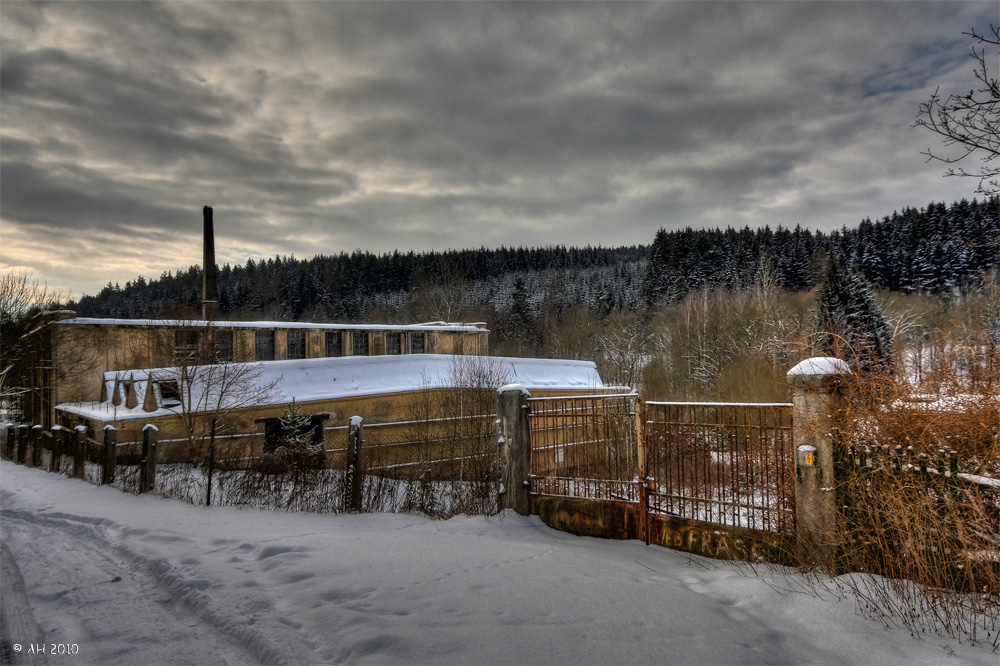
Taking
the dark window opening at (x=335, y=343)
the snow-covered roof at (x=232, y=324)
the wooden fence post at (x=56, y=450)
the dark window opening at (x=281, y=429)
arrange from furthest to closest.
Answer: the dark window opening at (x=335, y=343) → the dark window opening at (x=281, y=429) → the snow-covered roof at (x=232, y=324) → the wooden fence post at (x=56, y=450)

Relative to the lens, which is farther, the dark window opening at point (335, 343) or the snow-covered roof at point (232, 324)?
the dark window opening at point (335, 343)

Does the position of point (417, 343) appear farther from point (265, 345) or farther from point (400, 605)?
point (400, 605)

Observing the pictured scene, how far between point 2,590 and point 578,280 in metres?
82.6

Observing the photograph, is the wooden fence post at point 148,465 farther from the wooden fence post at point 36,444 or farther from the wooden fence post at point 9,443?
the wooden fence post at point 9,443

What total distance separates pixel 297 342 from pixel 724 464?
22.1 meters

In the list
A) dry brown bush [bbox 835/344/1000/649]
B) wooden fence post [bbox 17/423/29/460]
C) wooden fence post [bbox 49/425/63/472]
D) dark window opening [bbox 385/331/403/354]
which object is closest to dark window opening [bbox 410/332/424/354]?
dark window opening [bbox 385/331/403/354]

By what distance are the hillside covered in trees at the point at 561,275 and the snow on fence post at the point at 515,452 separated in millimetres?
32521

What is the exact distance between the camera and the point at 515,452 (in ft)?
30.3

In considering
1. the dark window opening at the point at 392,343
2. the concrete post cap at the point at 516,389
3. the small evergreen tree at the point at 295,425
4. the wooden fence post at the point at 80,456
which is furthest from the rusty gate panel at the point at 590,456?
the dark window opening at the point at 392,343

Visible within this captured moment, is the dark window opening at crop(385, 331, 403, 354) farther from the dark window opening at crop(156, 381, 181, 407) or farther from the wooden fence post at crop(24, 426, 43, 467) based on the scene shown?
the wooden fence post at crop(24, 426, 43, 467)

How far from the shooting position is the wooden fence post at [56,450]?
14.1 meters

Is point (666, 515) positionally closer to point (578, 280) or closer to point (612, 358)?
point (612, 358)

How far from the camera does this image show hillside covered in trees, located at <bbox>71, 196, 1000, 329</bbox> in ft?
153

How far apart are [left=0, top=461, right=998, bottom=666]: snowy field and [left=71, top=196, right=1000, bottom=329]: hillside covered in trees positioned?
112 ft
